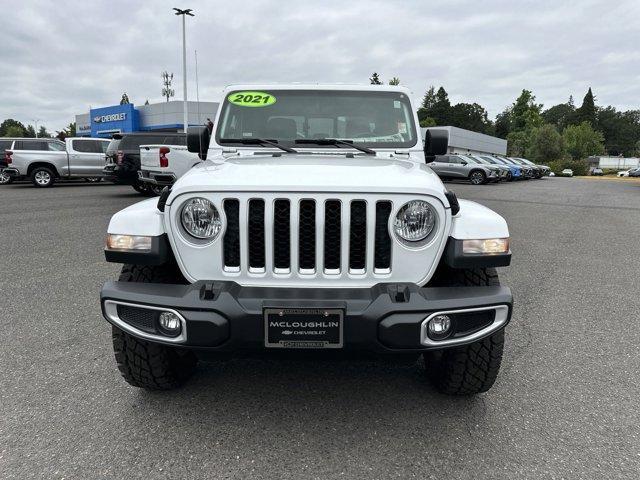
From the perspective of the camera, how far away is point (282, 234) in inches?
88.5

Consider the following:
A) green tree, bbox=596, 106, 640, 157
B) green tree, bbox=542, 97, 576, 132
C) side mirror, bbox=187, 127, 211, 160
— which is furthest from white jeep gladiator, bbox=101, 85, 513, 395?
green tree, bbox=542, 97, 576, 132

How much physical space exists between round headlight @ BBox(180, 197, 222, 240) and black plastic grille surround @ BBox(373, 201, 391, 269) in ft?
2.40

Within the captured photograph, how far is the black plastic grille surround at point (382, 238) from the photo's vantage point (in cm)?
223

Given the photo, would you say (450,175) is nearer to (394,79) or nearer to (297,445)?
(297,445)

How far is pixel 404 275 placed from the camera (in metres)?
2.28

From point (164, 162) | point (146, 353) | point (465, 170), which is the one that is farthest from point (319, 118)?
point (465, 170)

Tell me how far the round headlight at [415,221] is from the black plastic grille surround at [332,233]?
26cm

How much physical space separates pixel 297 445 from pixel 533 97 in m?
92.6

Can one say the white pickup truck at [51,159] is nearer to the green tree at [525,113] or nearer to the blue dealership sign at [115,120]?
the blue dealership sign at [115,120]

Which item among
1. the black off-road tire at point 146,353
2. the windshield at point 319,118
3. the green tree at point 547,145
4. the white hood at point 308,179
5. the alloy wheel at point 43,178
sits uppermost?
the green tree at point 547,145

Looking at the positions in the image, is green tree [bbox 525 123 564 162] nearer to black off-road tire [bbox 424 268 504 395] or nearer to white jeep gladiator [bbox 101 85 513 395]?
black off-road tire [bbox 424 268 504 395]

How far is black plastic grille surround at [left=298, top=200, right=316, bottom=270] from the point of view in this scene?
222cm

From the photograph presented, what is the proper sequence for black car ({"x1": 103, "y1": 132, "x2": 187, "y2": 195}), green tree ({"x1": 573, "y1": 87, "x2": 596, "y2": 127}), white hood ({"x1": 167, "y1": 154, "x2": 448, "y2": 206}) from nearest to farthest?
white hood ({"x1": 167, "y1": 154, "x2": 448, "y2": 206}), black car ({"x1": 103, "y1": 132, "x2": 187, "y2": 195}), green tree ({"x1": 573, "y1": 87, "x2": 596, "y2": 127})

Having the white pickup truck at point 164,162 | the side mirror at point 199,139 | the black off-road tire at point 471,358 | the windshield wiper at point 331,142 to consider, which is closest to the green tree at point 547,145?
the white pickup truck at point 164,162
